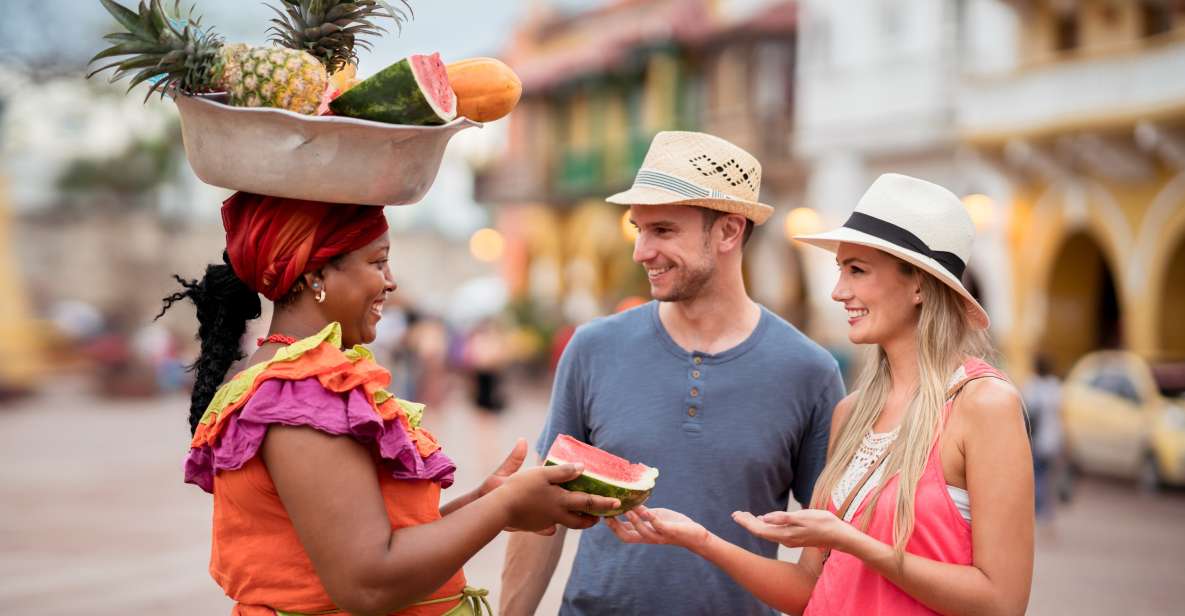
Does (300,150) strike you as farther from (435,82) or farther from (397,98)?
(435,82)

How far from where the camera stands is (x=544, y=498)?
2744 mm

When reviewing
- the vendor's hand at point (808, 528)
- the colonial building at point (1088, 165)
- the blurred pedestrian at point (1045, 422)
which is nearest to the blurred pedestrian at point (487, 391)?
the blurred pedestrian at point (1045, 422)

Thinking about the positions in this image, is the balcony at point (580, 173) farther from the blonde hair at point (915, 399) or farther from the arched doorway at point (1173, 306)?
the blonde hair at point (915, 399)

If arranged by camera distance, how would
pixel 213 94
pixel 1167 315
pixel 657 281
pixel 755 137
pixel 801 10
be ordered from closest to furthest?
1. pixel 213 94
2. pixel 657 281
3. pixel 1167 315
4. pixel 801 10
5. pixel 755 137

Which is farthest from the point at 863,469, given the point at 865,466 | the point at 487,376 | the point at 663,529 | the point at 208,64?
→ the point at 487,376

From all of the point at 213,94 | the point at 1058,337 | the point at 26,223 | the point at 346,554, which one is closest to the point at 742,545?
the point at 346,554

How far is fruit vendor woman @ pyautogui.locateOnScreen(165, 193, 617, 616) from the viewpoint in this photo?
2473mm

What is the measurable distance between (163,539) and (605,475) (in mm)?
8817

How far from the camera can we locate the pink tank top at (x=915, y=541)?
2916 millimetres

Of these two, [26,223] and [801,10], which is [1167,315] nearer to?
[801,10]

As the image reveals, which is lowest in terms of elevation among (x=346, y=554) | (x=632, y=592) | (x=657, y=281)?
(x=632, y=592)

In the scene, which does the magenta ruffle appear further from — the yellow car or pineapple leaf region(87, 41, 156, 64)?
the yellow car

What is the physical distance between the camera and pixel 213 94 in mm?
2639

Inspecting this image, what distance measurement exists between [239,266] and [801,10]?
25450mm
